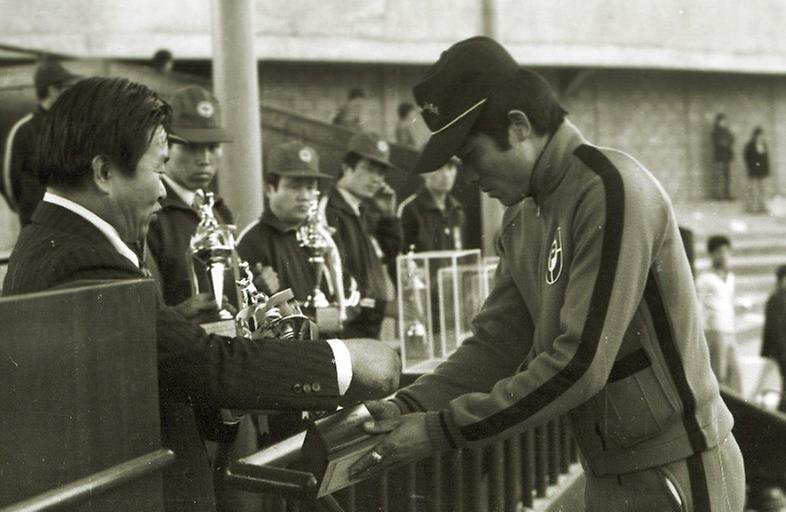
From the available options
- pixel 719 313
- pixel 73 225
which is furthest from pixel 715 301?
pixel 73 225

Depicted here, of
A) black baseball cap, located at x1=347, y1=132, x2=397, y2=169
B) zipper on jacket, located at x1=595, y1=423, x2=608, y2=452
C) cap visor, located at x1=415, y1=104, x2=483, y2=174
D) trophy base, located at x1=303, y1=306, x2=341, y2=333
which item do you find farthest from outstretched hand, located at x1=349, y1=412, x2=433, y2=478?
black baseball cap, located at x1=347, y1=132, x2=397, y2=169

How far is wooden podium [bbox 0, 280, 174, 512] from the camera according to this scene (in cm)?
162

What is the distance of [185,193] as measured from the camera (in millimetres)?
4543

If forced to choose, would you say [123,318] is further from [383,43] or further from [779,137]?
[779,137]

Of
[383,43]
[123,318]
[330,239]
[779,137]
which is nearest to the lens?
[123,318]

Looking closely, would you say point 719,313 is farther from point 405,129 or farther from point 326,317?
point 326,317

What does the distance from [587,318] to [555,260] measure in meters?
0.20

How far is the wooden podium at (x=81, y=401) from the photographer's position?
5.33 feet

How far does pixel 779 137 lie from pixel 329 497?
21.6 m

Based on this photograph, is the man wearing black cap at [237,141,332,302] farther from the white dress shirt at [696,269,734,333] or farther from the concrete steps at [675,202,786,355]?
the concrete steps at [675,202,786,355]

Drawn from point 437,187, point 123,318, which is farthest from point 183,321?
point 437,187

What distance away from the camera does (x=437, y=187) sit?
7.32 metres

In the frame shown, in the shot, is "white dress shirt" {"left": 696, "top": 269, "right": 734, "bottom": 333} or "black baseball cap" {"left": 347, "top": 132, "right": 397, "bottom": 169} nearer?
"black baseball cap" {"left": 347, "top": 132, "right": 397, "bottom": 169}

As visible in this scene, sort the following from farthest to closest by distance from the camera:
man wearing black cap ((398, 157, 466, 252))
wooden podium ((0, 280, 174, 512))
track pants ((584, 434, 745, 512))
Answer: man wearing black cap ((398, 157, 466, 252)) → track pants ((584, 434, 745, 512)) → wooden podium ((0, 280, 174, 512))
